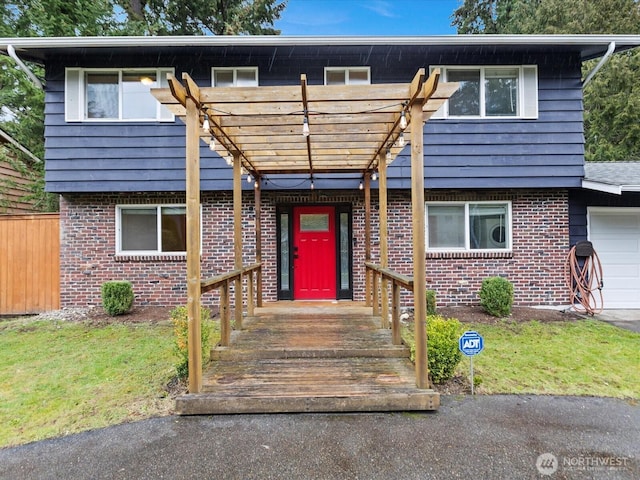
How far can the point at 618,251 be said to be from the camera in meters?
7.00

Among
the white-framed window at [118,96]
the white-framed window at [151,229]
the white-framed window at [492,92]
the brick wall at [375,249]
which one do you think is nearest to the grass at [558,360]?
the brick wall at [375,249]

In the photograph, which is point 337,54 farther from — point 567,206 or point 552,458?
point 552,458

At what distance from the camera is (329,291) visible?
277 inches

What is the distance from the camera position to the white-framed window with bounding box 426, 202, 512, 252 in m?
6.93

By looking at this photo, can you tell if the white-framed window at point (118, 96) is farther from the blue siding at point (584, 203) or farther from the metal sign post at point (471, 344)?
the blue siding at point (584, 203)

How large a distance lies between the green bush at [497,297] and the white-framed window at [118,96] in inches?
262

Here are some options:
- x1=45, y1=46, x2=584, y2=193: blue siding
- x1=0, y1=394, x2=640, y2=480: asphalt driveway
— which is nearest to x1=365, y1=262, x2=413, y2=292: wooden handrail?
x1=0, y1=394, x2=640, y2=480: asphalt driveway

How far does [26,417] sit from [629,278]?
31.5ft

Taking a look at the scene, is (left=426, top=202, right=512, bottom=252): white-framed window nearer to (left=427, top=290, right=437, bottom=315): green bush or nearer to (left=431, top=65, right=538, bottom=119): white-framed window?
(left=427, top=290, right=437, bottom=315): green bush

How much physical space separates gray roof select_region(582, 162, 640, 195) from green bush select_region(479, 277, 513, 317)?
231 cm

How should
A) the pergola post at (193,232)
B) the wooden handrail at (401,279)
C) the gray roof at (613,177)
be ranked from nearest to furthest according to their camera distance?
the pergola post at (193,232)
the wooden handrail at (401,279)
the gray roof at (613,177)

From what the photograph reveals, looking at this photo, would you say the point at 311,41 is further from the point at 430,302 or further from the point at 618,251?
the point at 618,251

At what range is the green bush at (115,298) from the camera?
6.33 metres

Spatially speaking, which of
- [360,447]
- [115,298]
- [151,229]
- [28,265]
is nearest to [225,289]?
[360,447]
